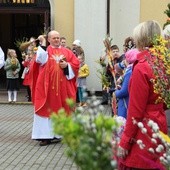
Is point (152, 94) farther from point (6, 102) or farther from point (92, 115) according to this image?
point (6, 102)

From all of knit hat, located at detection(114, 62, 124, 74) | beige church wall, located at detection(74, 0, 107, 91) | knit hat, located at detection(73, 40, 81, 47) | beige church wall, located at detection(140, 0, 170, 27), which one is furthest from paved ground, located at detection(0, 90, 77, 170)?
beige church wall, located at detection(140, 0, 170, 27)

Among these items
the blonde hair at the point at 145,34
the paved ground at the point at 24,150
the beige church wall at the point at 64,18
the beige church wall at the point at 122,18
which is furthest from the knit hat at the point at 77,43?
the blonde hair at the point at 145,34

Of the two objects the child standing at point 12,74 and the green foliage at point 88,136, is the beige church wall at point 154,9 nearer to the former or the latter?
the child standing at point 12,74

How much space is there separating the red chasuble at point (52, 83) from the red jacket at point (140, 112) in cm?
472

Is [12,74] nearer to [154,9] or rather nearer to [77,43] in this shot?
[77,43]

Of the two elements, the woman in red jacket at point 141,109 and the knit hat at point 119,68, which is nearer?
the woman in red jacket at point 141,109

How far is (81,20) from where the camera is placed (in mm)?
16438

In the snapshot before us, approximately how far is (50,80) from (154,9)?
8.49m

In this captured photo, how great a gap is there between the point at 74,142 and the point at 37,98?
6.87 meters

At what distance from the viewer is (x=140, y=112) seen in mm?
3961

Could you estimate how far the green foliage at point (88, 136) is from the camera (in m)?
2.05

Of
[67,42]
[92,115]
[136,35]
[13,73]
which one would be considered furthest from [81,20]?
[92,115]

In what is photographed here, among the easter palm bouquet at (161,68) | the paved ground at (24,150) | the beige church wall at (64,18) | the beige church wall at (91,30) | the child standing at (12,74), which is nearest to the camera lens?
the easter palm bouquet at (161,68)

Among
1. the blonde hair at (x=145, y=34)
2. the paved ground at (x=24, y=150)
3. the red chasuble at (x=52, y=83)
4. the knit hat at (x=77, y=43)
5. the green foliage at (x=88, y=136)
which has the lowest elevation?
the paved ground at (x=24, y=150)
